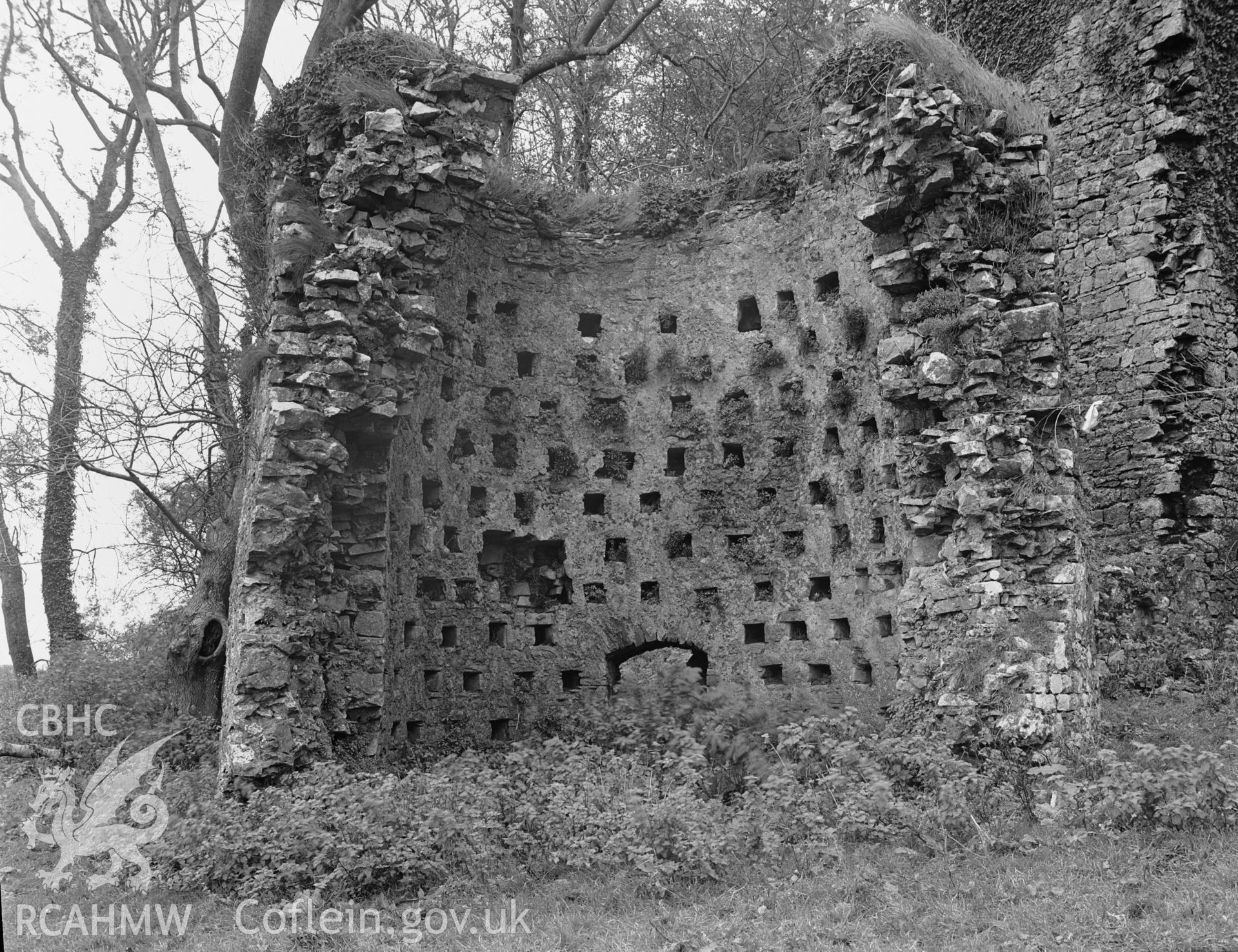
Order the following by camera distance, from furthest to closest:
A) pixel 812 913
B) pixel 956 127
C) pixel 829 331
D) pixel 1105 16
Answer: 1. pixel 1105 16
2. pixel 829 331
3. pixel 956 127
4. pixel 812 913

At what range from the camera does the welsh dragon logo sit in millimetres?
8562

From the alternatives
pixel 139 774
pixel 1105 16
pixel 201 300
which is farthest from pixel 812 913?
pixel 1105 16

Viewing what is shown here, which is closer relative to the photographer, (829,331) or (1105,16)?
(829,331)

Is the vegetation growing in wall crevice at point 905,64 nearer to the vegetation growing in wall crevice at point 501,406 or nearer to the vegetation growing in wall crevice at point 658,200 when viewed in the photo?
the vegetation growing in wall crevice at point 658,200

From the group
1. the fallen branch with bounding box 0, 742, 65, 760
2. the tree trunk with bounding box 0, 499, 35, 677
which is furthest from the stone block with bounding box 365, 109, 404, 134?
the tree trunk with bounding box 0, 499, 35, 677

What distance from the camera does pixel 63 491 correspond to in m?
16.0

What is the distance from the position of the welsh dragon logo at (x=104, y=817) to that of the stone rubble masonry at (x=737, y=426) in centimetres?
97

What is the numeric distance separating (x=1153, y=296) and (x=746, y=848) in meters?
9.74

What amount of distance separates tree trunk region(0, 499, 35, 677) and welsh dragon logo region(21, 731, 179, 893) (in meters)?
7.13

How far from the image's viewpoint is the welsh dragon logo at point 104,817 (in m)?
8.56

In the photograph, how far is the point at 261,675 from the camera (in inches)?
402

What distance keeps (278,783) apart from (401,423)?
414 cm

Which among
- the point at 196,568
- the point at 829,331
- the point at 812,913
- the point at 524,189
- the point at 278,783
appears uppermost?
the point at 524,189

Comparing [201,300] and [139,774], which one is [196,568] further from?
[139,774]
